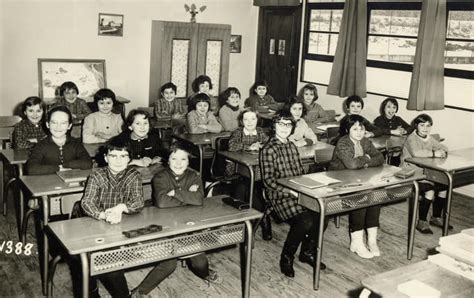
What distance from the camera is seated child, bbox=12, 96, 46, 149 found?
15.4 ft

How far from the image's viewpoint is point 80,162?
385 cm

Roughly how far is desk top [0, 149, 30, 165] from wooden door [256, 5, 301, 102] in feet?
16.3

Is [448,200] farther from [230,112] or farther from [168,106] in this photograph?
[168,106]

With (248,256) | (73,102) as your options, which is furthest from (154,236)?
(73,102)

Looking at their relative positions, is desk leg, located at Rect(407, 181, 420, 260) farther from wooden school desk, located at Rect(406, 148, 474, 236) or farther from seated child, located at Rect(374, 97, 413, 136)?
seated child, located at Rect(374, 97, 413, 136)

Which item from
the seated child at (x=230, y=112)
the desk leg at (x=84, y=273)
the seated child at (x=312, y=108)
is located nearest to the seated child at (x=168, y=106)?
the seated child at (x=230, y=112)

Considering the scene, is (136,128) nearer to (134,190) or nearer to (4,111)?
(134,190)

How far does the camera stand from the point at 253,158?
4371 millimetres

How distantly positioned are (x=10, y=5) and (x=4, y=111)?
4.42 feet

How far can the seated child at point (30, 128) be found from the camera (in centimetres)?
471

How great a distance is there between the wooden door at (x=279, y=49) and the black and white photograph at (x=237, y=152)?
29 millimetres

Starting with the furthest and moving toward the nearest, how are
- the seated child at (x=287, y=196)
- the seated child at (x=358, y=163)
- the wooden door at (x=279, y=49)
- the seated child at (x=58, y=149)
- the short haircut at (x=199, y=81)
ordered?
1. the wooden door at (x=279, y=49)
2. the short haircut at (x=199, y=81)
3. the seated child at (x=358, y=163)
4. the seated child at (x=58, y=149)
5. the seated child at (x=287, y=196)

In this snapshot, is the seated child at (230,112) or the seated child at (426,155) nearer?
the seated child at (426,155)

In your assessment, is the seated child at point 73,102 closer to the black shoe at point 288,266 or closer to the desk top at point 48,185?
the desk top at point 48,185
